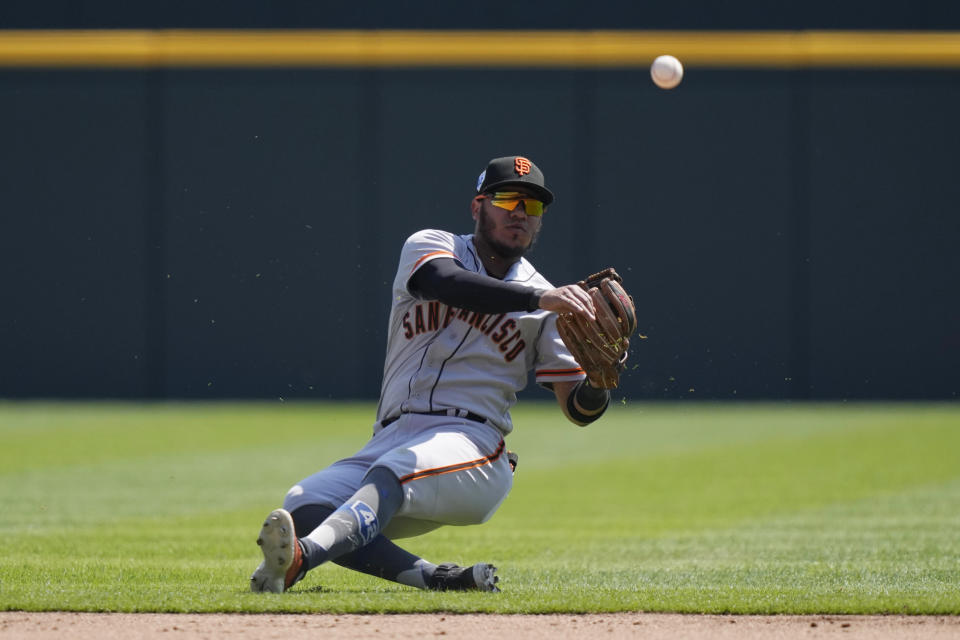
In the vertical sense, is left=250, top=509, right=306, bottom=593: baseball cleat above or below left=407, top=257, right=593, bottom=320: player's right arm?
below

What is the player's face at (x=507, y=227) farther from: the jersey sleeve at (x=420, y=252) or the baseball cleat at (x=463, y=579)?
the baseball cleat at (x=463, y=579)

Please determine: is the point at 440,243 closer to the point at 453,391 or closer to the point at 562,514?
the point at 453,391

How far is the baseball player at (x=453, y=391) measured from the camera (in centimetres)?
376

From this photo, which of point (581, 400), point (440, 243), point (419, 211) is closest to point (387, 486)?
point (581, 400)

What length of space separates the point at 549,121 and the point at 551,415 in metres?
3.08

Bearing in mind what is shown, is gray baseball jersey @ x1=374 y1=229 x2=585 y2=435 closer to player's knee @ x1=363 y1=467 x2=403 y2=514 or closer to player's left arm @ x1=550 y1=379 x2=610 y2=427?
player's left arm @ x1=550 y1=379 x2=610 y2=427

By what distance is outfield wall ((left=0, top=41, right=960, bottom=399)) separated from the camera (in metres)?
14.3

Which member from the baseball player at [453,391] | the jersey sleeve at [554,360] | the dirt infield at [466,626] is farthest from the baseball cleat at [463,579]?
the jersey sleeve at [554,360]

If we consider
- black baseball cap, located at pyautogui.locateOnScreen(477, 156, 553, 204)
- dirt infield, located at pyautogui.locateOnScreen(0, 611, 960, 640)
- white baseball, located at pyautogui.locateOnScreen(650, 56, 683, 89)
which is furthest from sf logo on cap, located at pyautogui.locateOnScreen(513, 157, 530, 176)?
white baseball, located at pyautogui.locateOnScreen(650, 56, 683, 89)

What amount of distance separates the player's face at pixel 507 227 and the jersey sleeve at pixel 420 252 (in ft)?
0.35

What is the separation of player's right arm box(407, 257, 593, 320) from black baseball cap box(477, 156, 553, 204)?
11.1 inches

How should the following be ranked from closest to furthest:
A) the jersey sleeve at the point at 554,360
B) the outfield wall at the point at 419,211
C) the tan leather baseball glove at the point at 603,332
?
the tan leather baseball glove at the point at 603,332 → the jersey sleeve at the point at 554,360 → the outfield wall at the point at 419,211

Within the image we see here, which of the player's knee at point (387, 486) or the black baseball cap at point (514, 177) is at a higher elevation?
the black baseball cap at point (514, 177)

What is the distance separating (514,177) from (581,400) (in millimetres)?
663
